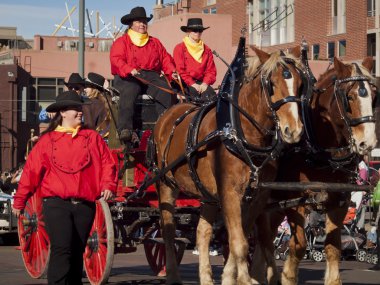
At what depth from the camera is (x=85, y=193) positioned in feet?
30.7

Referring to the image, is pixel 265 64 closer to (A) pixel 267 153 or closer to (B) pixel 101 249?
(A) pixel 267 153

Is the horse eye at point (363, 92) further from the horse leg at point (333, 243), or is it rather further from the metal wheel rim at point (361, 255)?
the metal wheel rim at point (361, 255)

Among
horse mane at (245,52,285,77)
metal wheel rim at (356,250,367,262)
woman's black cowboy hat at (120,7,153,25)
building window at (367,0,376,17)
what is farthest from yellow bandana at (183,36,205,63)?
building window at (367,0,376,17)

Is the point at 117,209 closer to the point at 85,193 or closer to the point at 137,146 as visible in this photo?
the point at 137,146

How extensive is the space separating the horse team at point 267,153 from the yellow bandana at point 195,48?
1.72 meters

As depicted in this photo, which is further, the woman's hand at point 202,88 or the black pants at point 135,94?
the woman's hand at point 202,88

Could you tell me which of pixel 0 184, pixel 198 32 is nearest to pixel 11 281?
pixel 198 32

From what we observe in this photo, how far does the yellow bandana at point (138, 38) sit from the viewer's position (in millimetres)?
13391

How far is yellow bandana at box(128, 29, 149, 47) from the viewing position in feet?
43.9

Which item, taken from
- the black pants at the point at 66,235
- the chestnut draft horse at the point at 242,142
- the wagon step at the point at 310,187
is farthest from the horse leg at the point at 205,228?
the black pants at the point at 66,235

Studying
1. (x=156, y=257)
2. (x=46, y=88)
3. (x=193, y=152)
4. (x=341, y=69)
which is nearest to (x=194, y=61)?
(x=156, y=257)

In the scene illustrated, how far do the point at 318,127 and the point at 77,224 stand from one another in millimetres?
3177

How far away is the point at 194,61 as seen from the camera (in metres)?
13.8

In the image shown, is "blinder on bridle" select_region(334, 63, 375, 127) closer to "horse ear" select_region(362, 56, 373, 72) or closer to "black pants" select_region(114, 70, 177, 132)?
"horse ear" select_region(362, 56, 373, 72)
